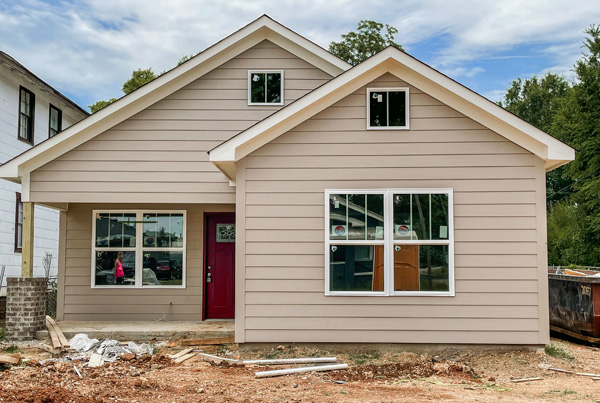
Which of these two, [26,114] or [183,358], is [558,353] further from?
[26,114]

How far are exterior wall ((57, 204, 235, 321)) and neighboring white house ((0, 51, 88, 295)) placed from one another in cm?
386

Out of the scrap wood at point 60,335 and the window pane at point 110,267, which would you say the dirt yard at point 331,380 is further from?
the window pane at point 110,267

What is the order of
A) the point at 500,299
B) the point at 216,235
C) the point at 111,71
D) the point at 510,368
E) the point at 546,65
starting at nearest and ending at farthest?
the point at 510,368, the point at 500,299, the point at 216,235, the point at 111,71, the point at 546,65

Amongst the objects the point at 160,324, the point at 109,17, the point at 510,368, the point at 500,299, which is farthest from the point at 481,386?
the point at 109,17

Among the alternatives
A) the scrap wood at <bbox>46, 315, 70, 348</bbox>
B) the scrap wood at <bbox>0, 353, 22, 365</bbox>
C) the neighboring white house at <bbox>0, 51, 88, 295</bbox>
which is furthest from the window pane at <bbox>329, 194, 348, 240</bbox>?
the neighboring white house at <bbox>0, 51, 88, 295</bbox>

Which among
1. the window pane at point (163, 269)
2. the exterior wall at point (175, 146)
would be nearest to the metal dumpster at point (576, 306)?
the exterior wall at point (175, 146)

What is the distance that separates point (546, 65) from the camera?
145 feet

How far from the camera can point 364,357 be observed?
877 cm

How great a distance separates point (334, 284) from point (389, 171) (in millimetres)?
1898

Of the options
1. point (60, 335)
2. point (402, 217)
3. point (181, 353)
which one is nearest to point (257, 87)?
point (402, 217)

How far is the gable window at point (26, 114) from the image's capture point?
51.7 ft

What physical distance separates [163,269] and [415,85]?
20.0ft

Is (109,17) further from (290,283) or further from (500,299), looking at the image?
(500,299)

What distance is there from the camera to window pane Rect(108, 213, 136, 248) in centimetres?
1185
